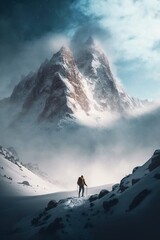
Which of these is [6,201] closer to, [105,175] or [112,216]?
[112,216]

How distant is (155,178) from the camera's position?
30547 mm

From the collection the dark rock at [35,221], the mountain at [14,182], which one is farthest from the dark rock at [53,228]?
the mountain at [14,182]

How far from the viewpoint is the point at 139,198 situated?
2914 centimetres

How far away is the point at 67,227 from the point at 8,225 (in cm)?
713

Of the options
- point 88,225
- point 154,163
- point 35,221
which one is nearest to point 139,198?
point 88,225

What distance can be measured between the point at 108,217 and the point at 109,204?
1554 millimetres

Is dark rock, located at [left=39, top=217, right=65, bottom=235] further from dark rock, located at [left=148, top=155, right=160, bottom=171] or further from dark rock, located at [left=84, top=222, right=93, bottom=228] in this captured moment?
dark rock, located at [left=148, top=155, right=160, bottom=171]

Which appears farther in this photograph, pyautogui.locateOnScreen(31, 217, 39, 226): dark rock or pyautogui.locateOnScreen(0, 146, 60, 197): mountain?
pyautogui.locateOnScreen(0, 146, 60, 197): mountain

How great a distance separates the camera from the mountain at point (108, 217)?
26562 mm

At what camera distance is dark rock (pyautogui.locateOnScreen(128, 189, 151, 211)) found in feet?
94.8

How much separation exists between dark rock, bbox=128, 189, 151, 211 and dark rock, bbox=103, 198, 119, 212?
75.7 inches

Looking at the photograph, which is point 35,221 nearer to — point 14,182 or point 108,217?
point 108,217

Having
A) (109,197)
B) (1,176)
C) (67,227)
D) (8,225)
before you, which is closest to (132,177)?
(109,197)

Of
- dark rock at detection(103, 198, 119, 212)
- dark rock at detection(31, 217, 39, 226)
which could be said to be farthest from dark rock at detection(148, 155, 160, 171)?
dark rock at detection(31, 217, 39, 226)
